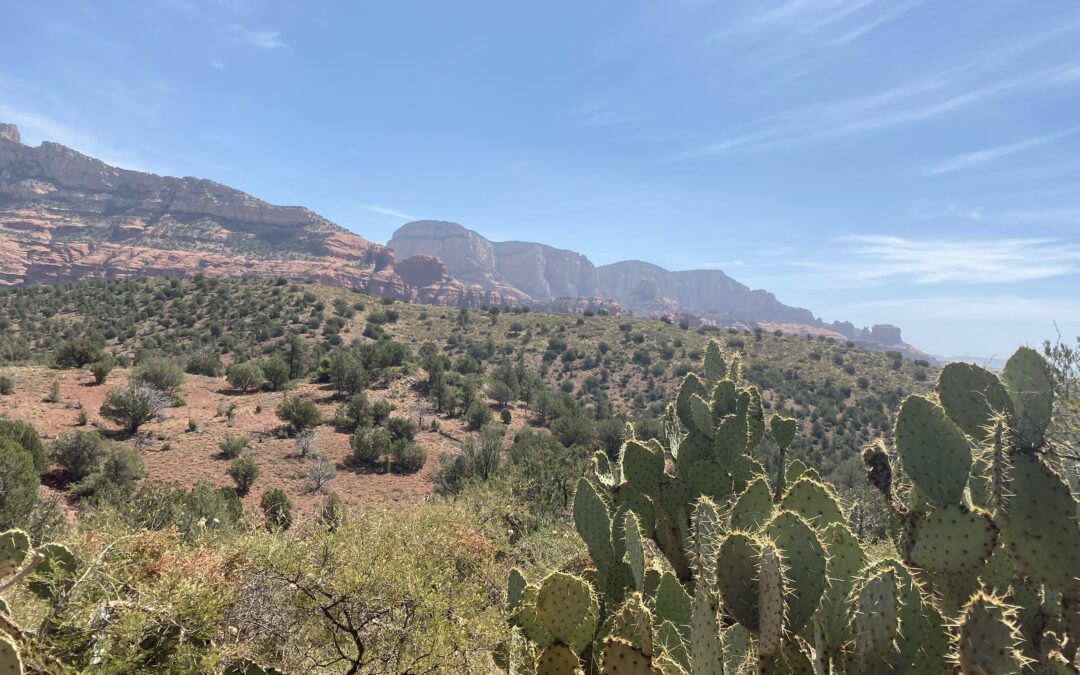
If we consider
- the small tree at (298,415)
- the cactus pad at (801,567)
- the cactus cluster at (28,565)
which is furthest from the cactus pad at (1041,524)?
the small tree at (298,415)

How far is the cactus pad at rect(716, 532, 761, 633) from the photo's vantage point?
2.12 meters

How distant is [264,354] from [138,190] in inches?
4390

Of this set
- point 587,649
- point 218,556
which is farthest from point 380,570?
point 218,556

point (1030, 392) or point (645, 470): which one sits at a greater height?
point (1030, 392)

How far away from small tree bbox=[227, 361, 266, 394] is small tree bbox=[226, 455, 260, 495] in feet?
31.3

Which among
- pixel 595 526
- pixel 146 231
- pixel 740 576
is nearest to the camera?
pixel 740 576

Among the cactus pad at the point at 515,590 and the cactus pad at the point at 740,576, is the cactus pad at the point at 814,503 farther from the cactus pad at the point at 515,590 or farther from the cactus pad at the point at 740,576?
→ the cactus pad at the point at 515,590

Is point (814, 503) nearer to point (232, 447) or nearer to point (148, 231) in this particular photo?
point (232, 447)

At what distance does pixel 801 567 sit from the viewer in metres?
2.22

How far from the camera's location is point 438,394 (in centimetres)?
2519

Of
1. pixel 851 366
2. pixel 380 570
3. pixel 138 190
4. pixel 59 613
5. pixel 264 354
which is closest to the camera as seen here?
pixel 59 613

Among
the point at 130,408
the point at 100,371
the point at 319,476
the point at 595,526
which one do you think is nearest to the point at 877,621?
the point at 595,526

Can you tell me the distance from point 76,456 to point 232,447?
373 cm

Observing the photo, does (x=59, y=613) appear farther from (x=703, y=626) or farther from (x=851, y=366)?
(x=851, y=366)
